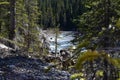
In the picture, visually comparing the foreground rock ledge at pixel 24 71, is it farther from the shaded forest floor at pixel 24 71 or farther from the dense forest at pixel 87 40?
the dense forest at pixel 87 40

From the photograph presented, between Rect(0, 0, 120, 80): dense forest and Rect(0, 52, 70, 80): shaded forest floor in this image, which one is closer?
Rect(0, 0, 120, 80): dense forest

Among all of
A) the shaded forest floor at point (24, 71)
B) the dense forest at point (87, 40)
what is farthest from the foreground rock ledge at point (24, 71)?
the dense forest at point (87, 40)

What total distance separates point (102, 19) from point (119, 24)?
14.3 metres

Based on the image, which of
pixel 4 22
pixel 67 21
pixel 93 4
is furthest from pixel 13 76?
pixel 67 21

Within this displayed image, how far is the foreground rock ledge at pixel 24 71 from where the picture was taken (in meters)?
13.1

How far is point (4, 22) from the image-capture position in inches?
1316

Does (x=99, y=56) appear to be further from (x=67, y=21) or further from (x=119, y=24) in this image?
(x=67, y=21)

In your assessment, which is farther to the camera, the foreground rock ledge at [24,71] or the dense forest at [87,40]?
the foreground rock ledge at [24,71]

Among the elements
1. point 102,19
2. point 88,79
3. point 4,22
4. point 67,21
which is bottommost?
point 67,21

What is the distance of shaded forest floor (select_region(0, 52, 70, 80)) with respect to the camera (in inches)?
516

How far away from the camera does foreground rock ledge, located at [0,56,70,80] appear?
13.1m

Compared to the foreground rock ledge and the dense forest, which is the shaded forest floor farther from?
the dense forest

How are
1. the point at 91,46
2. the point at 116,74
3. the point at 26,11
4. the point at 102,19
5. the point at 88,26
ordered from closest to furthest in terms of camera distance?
the point at 116,74
the point at 91,46
the point at 102,19
the point at 88,26
the point at 26,11

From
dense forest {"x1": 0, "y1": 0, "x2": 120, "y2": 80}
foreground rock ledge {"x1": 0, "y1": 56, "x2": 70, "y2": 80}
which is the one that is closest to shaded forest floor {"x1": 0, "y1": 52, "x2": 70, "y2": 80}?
foreground rock ledge {"x1": 0, "y1": 56, "x2": 70, "y2": 80}
